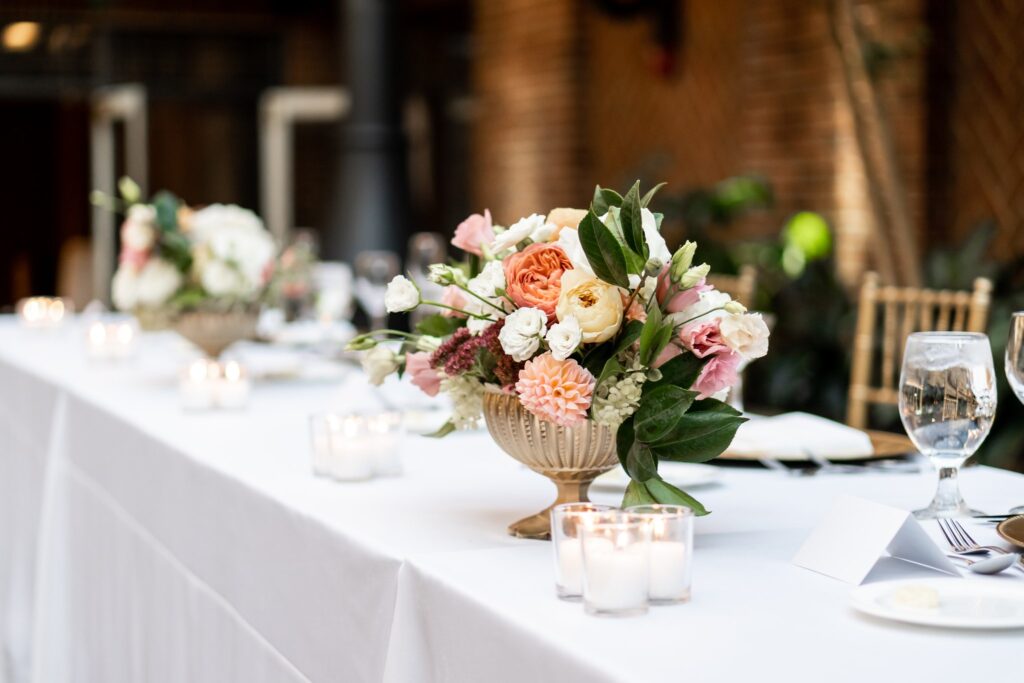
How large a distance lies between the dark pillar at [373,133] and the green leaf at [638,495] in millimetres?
4932

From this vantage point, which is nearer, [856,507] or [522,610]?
[522,610]

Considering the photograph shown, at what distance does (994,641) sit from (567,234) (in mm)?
538

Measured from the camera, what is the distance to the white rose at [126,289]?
110 inches

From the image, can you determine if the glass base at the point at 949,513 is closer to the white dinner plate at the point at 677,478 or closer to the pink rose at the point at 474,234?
the white dinner plate at the point at 677,478

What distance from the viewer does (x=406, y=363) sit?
154 centimetres

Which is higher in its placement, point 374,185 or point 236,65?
point 236,65

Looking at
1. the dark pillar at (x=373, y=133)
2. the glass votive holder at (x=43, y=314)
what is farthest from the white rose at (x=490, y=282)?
the dark pillar at (x=373, y=133)

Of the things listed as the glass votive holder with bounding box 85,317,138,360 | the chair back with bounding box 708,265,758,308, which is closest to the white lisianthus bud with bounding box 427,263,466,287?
the chair back with bounding box 708,265,758,308

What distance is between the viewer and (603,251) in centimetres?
132

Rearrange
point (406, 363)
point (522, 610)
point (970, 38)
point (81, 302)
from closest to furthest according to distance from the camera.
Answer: point (522, 610)
point (406, 363)
point (970, 38)
point (81, 302)

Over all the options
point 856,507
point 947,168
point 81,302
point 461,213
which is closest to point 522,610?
point 856,507

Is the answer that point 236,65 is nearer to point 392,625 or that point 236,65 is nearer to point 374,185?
point 374,185

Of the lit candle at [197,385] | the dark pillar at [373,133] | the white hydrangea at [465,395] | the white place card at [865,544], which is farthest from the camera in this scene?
the dark pillar at [373,133]

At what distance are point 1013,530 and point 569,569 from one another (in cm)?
47
